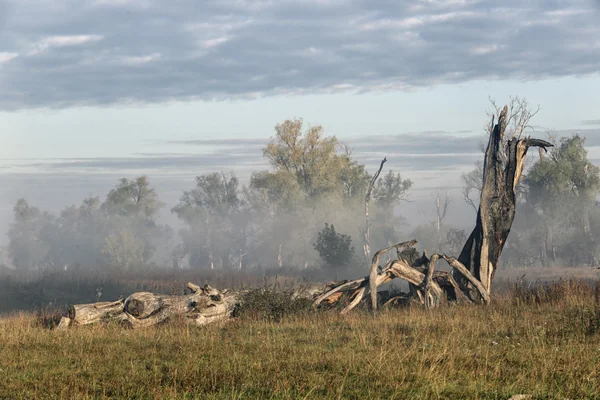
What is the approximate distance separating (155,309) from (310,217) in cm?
6263

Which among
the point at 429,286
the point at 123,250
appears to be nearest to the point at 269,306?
the point at 429,286

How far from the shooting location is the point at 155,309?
16422mm

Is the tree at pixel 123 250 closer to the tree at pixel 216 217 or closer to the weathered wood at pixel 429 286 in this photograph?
the tree at pixel 216 217

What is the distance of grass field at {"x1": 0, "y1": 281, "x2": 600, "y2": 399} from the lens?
26.8 ft

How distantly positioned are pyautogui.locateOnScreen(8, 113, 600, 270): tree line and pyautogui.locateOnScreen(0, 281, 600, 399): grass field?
32141mm

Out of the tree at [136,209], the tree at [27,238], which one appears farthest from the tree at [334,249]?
the tree at [27,238]

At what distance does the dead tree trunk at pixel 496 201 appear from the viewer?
2044 centimetres

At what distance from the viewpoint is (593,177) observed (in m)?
65.5

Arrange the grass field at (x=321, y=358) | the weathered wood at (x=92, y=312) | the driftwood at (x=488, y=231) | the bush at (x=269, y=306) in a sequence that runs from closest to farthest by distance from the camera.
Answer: the grass field at (x=321, y=358) → the weathered wood at (x=92, y=312) → the bush at (x=269, y=306) → the driftwood at (x=488, y=231)

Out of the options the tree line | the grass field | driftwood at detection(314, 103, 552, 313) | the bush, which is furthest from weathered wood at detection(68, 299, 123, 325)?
the tree line

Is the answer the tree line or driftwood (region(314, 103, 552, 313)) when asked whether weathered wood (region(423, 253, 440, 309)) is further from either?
the tree line

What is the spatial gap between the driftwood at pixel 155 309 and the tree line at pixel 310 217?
29322 mm

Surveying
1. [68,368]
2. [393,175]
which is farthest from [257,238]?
[68,368]

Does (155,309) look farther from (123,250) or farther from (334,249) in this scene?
(123,250)
